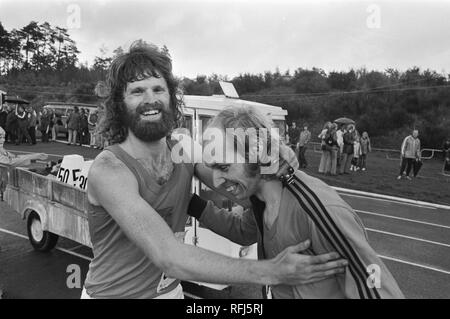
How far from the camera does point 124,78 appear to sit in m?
1.76

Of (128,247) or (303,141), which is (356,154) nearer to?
(303,141)

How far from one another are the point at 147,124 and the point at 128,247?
56 cm

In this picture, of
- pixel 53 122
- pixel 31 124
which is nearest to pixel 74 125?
pixel 31 124

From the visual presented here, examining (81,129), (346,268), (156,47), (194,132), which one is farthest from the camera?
(81,129)

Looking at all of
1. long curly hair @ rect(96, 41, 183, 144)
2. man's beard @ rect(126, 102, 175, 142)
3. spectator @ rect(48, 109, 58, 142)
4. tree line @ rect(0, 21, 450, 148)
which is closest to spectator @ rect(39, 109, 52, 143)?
spectator @ rect(48, 109, 58, 142)

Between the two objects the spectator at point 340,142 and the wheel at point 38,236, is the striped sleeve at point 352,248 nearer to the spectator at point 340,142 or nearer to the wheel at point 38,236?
the wheel at point 38,236

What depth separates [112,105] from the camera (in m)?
1.90

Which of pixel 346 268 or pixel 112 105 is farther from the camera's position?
pixel 112 105

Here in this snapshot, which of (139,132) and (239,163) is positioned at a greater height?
(139,132)

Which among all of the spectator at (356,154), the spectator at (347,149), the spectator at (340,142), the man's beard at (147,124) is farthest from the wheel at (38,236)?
the spectator at (356,154)

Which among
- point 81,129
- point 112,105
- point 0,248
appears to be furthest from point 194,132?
point 81,129

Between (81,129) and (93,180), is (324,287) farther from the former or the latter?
(81,129)
